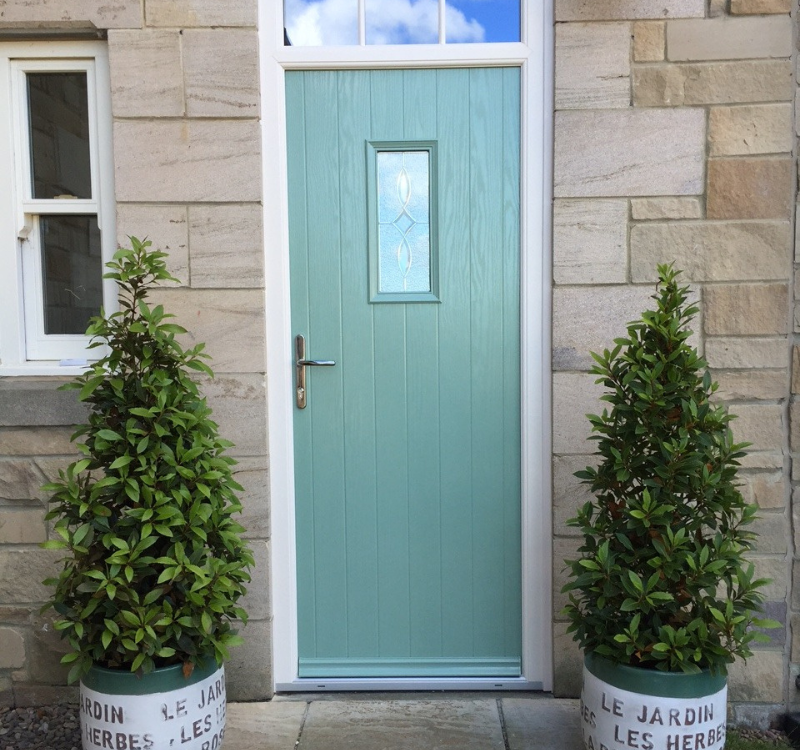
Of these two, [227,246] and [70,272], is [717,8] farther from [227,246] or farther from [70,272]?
[70,272]

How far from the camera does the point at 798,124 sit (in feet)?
8.52

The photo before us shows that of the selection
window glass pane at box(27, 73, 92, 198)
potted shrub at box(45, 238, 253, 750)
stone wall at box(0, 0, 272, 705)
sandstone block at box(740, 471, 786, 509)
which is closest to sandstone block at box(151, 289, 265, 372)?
stone wall at box(0, 0, 272, 705)

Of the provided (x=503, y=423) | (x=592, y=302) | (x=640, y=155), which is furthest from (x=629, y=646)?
(x=640, y=155)

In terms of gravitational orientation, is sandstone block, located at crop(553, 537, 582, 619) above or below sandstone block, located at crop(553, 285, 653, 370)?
below

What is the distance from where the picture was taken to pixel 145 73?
8.60 ft

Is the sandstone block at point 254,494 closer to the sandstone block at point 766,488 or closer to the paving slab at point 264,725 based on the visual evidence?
the paving slab at point 264,725

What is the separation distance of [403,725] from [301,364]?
4.50ft

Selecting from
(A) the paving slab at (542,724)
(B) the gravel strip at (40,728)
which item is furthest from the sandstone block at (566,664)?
(B) the gravel strip at (40,728)

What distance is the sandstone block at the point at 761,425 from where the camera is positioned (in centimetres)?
265

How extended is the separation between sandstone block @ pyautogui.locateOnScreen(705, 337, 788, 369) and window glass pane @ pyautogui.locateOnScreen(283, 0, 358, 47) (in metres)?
1.75

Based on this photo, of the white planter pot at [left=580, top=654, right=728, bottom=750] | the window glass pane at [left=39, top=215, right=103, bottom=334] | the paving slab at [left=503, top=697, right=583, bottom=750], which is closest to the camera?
the white planter pot at [left=580, top=654, right=728, bottom=750]

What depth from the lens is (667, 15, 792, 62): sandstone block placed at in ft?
8.41

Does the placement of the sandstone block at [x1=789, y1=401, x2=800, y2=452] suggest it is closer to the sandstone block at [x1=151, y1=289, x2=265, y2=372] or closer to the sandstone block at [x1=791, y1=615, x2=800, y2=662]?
the sandstone block at [x1=791, y1=615, x2=800, y2=662]

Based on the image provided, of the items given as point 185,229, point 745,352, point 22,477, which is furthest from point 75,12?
point 745,352
